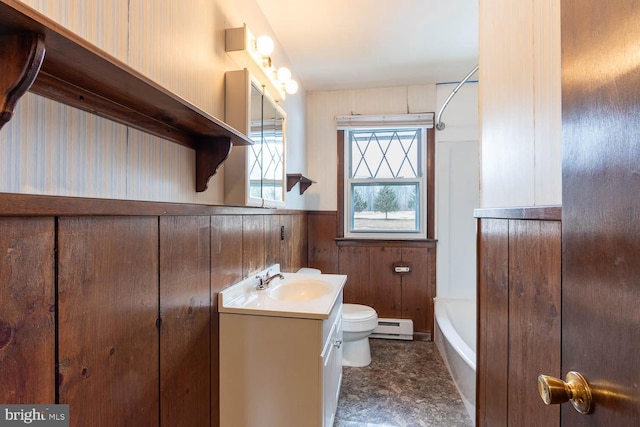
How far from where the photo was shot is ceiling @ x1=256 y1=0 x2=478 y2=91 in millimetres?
1886

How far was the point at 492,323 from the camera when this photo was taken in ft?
3.98

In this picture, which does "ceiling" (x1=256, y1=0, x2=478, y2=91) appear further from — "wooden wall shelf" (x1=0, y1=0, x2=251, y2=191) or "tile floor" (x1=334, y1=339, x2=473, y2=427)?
"tile floor" (x1=334, y1=339, x2=473, y2=427)

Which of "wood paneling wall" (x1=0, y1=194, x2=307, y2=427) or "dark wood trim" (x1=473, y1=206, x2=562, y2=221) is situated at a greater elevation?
"dark wood trim" (x1=473, y1=206, x2=562, y2=221)

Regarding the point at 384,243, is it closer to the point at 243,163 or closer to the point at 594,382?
the point at 243,163

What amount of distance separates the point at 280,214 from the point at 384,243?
1293mm

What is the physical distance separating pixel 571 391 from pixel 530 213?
0.51 m

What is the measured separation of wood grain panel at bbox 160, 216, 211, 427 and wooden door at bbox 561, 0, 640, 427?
1.05m

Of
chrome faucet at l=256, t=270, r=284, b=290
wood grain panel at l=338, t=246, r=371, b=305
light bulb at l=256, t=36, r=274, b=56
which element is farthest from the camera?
wood grain panel at l=338, t=246, r=371, b=305

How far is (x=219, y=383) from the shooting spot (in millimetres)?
1348

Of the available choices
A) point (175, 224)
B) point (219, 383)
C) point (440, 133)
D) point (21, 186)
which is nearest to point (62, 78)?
point (21, 186)

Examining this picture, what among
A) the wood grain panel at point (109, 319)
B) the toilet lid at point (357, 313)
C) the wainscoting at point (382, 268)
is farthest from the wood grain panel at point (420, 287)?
the wood grain panel at point (109, 319)

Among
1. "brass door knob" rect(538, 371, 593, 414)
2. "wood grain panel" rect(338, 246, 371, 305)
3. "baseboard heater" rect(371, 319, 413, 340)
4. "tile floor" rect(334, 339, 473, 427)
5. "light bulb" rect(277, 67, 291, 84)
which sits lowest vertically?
"tile floor" rect(334, 339, 473, 427)

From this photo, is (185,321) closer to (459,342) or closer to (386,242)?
(459,342)

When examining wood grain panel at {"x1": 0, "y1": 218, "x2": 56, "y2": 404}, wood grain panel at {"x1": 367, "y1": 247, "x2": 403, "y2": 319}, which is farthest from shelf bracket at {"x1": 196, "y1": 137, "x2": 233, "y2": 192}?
wood grain panel at {"x1": 367, "y1": 247, "x2": 403, "y2": 319}
